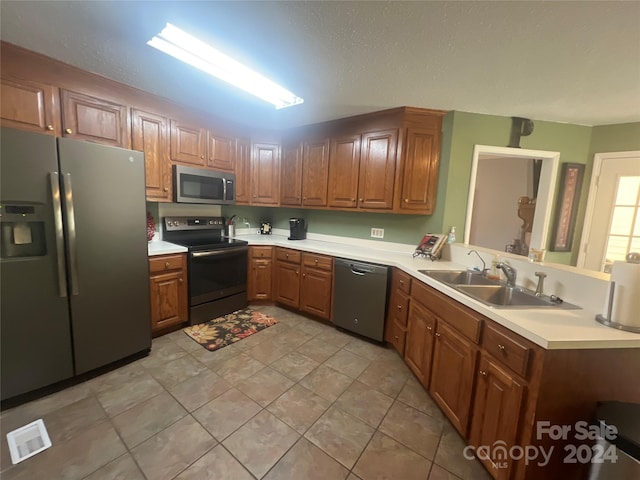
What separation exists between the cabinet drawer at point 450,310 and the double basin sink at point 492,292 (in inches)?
3.8

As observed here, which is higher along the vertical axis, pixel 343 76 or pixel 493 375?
pixel 343 76

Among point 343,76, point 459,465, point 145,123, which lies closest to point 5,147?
point 145,123

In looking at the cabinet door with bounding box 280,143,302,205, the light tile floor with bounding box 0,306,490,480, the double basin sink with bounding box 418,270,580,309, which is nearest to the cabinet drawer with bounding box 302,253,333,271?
the cabinet door with bounding box 280,143,302,205

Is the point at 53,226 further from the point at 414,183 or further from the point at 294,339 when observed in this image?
the point at 414,183

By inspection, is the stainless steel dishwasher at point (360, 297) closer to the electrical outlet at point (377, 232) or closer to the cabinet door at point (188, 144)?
the electrical outlet at point (377, 232)

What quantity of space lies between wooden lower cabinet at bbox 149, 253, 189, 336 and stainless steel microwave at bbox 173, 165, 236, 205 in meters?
0.67

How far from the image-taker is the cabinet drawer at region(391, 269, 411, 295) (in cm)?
224

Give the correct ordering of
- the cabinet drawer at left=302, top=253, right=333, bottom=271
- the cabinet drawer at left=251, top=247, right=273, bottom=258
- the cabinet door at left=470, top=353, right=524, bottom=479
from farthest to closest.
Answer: the cabinet drawer at left=251, top=247, right=273, bottom=258 < the cabinet drawer at left=302, top=253, right=333, bottom=271 < the cabinet door at left=470, top=353, right=524, bottom=479

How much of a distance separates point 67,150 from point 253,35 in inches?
56.6

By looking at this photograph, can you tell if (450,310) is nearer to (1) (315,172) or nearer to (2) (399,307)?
(2) (399,307)

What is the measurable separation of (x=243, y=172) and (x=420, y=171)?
2.17 meters

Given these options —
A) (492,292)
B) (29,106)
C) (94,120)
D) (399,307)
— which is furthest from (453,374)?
(29,106)

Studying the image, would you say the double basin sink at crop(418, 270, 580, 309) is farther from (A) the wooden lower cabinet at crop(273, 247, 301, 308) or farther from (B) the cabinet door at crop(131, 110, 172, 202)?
(B) the cabinet door at crop(131, 110, 172, 202)

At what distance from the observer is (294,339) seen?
2.65 meters
